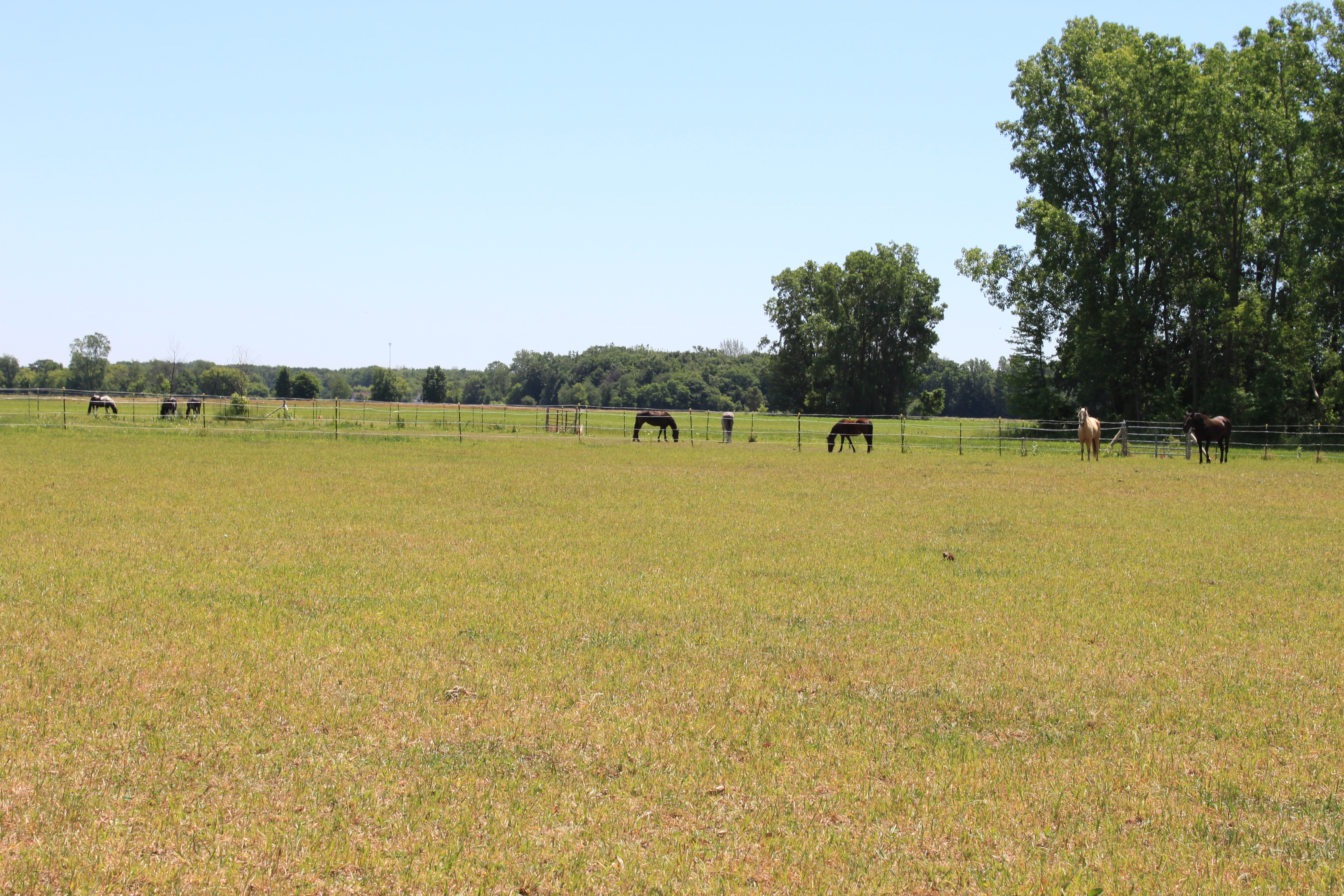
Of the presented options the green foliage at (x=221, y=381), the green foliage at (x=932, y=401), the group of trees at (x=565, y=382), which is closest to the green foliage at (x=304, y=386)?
the group of trees at (x=565, y=382)

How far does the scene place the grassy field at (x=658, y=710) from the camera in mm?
3572

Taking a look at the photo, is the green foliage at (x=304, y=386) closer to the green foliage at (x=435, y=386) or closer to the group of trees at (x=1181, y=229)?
the green foliage at (x=435, y=386)

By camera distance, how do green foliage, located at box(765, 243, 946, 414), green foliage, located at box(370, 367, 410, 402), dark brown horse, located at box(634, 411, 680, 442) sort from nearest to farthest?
dark brown horse, located at box(634, 411, 680, 442) → green foliage, located at box(765, 243, 946, 414) → green foliage, located at box(370, 367, 410, 402)

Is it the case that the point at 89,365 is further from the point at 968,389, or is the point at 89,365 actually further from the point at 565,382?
the point at 968,389

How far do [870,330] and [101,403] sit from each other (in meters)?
55.2

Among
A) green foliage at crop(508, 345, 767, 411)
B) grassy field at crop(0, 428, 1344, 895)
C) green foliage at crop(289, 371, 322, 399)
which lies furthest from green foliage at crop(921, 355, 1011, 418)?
grassy field at crop(0, 428, 1344, 895)

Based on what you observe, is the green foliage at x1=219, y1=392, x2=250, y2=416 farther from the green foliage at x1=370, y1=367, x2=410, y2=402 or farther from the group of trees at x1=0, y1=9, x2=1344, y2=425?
the green foliage at x1=370, y1=367, x2=410, y2=402

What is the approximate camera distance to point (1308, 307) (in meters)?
37.3

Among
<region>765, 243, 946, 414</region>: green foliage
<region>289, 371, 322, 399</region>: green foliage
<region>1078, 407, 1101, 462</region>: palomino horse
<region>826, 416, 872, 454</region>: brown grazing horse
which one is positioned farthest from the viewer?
<region>289, 371, 322, 399</region>: green foliage

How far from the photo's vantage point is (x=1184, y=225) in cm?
4122

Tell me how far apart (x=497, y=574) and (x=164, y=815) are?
498 cm

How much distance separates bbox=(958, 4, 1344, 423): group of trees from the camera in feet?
124

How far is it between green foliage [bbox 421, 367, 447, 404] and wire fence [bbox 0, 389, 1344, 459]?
249 feet

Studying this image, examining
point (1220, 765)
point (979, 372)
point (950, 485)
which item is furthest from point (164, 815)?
point (979, 372)
